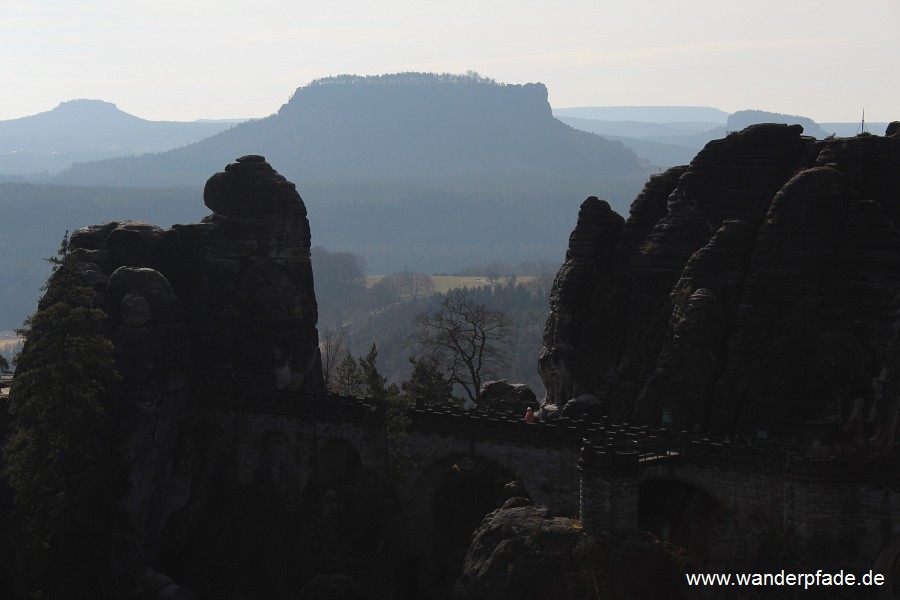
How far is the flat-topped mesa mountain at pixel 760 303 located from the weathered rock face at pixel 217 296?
1444 centimetres

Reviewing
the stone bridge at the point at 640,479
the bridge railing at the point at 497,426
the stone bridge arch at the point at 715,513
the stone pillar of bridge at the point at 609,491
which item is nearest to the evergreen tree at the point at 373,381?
the stone bridge at the point at 640,479

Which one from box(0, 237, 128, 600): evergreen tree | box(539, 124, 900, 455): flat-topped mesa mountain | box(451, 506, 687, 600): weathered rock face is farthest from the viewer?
box(0, 237, 128, 600): evergreen tree

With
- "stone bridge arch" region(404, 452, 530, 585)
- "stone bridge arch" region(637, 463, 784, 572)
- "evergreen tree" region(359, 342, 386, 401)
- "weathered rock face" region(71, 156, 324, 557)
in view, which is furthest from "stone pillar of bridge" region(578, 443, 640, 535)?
"weathered rock face" region(71, 156, 324, 557)

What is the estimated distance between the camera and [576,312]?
66.6m

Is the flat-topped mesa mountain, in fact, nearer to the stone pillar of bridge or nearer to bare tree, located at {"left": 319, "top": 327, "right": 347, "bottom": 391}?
the stone pillar of bridge

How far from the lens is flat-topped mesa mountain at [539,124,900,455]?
51.3m

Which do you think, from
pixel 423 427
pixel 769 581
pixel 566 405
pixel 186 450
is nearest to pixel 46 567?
pixel 186 450

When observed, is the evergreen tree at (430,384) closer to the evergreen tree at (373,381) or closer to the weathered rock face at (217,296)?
the evergreen tree at (373,381)

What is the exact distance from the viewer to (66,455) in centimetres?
5775

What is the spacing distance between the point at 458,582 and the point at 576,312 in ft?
61.8

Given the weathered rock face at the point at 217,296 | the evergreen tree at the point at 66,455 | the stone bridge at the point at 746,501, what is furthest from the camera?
the weathered rock face at the point at 217,296

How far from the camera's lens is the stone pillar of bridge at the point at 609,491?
49.3 meters

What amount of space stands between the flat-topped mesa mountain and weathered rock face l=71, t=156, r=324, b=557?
1444 centimetres

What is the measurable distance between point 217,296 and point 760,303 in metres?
29.5
